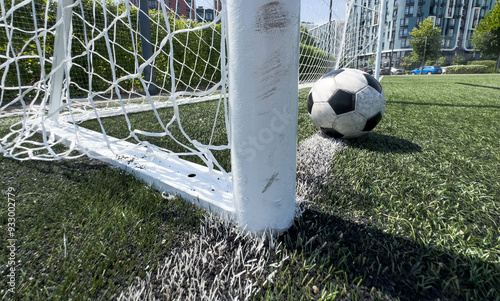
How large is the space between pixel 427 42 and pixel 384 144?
139ft

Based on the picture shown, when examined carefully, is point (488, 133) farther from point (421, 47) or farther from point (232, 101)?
point (421, 47)

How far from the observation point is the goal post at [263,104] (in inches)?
30.5

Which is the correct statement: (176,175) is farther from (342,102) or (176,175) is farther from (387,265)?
(342,102)

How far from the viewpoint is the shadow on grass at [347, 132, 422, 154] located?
2034mm

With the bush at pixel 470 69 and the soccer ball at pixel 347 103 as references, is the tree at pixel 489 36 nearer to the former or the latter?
the bush at pixel 470 69

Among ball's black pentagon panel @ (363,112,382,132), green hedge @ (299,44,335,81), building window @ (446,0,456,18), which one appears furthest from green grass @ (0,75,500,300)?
building window @ (446,0,456,18)

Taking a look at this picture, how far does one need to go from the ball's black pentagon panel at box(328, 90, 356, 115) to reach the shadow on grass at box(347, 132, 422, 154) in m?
0.33

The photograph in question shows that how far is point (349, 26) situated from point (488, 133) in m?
6.50

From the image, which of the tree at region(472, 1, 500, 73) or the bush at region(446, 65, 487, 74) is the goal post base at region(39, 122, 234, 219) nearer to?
the tree at region(472, 1, 500, 73)

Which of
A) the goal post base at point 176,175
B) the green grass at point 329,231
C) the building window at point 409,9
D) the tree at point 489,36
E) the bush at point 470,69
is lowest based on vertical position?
the bush at point 470,69

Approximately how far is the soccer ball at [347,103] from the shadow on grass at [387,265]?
1107 mm

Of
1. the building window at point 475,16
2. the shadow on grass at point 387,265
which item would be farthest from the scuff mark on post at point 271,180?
the building window at point 475,16

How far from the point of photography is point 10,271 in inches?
35.9

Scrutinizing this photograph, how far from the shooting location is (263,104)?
834 millimetres
